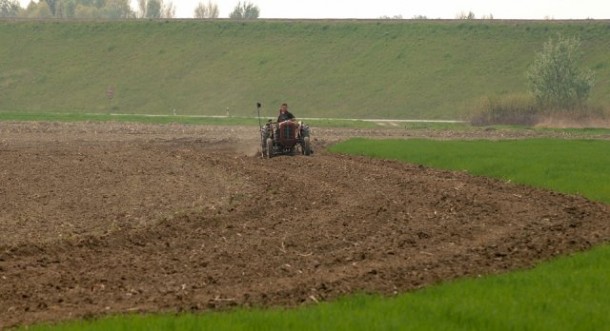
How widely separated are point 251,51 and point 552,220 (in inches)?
3349

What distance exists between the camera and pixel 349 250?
53.9 ft

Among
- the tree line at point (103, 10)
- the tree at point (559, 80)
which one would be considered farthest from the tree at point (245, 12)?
the tree at point (559, 80)

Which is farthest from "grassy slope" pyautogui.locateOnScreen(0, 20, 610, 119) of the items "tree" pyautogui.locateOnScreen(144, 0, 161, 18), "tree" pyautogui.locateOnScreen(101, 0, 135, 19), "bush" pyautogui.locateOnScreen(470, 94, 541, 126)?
"tree" pyautogui.locateOnScreen(101, 0, 135, 19)

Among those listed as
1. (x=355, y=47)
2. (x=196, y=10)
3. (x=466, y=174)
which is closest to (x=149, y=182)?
(x=466, y=174)

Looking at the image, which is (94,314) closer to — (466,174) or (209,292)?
(209,292)

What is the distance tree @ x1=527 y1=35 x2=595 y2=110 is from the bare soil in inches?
1568

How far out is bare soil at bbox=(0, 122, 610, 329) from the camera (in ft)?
44.5

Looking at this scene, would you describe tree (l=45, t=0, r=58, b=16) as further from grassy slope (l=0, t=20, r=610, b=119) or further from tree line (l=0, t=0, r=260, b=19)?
grassy slope (l=0, t=20, r=610, b=119)

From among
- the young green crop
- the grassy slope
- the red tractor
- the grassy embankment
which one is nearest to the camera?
the grassy embankment

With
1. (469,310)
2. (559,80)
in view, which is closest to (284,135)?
(469,310)

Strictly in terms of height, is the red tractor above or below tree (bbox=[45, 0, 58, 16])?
below

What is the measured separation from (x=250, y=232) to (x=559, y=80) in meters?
55.0

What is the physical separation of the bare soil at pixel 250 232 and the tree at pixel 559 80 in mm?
39832

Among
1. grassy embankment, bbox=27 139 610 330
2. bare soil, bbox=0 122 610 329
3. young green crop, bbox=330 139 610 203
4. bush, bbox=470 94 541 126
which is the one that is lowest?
bush, bbox=470 94 541 126
